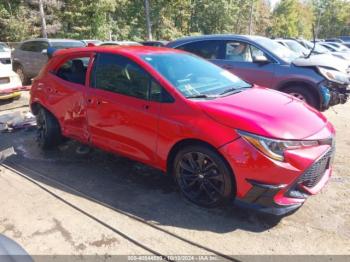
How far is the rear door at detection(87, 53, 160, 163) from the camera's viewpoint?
12.3 feet

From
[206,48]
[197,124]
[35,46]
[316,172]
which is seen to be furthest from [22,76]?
[316,172]

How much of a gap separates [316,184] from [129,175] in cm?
221

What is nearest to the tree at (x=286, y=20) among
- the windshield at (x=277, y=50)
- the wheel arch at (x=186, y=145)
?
the windshield at (x=277, y=50)

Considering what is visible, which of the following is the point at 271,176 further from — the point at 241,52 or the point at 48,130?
the point at 241,52

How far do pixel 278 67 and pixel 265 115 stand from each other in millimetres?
3955

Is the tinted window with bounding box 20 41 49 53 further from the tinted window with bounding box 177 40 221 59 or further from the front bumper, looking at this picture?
the front bumper

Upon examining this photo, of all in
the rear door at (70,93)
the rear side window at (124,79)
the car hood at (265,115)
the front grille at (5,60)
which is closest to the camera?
the car hood at (265,115)

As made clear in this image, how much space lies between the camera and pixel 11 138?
593 cm

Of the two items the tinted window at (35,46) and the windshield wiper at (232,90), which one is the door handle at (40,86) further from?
the tinted window at (35,46)

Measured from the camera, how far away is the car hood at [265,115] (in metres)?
3.12

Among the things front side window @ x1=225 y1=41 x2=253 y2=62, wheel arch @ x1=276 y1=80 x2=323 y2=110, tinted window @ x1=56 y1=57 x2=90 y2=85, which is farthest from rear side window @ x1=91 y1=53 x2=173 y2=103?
wheel arch @ x1=276 y1=80 x2=323 y2=110

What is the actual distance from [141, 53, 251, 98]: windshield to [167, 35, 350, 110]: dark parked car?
2812 millimetres

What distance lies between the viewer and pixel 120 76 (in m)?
4.06

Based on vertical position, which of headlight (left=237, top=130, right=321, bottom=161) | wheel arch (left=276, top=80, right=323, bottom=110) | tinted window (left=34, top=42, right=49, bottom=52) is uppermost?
tinted window (left=34, top=42, right=49, bottom=52)
